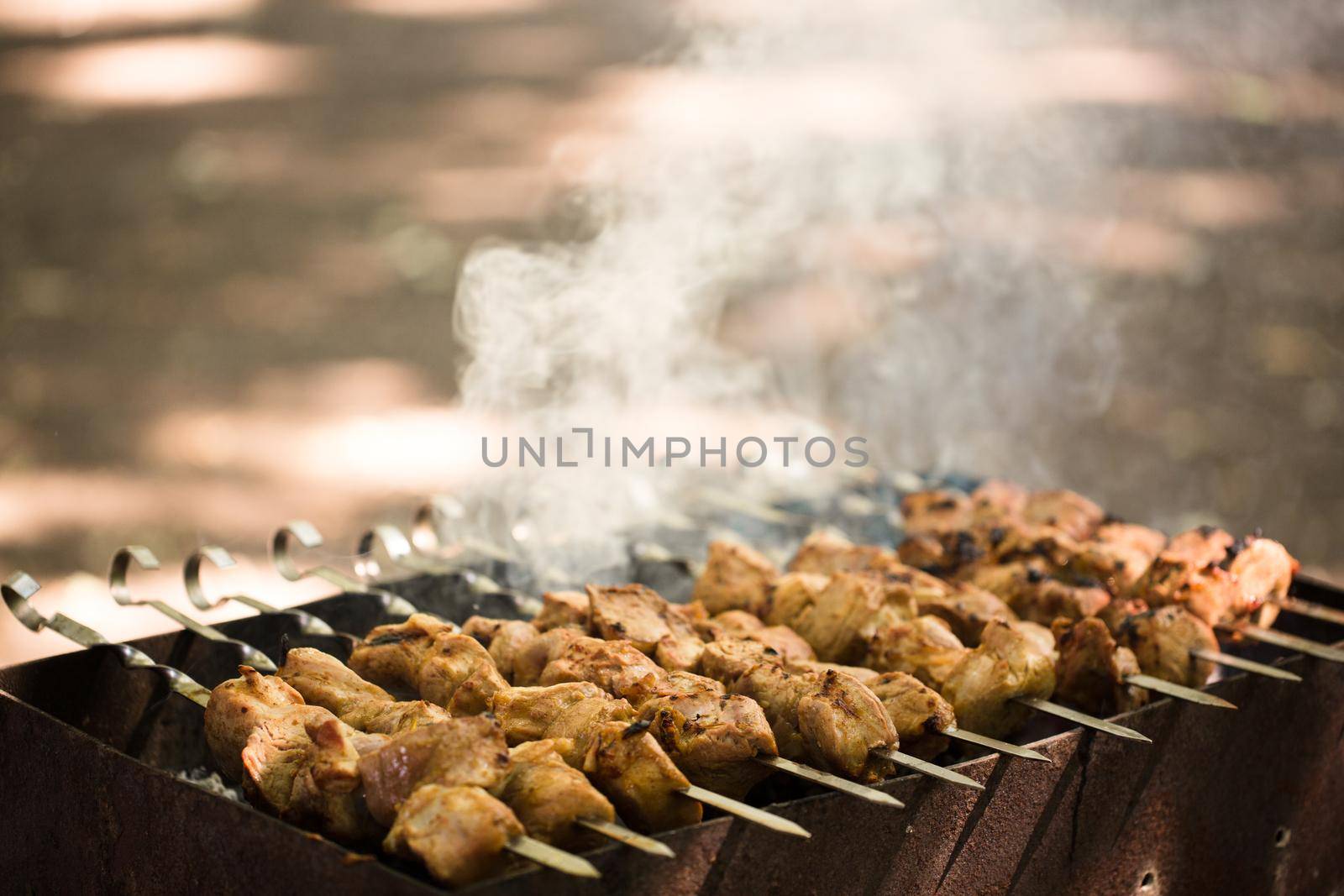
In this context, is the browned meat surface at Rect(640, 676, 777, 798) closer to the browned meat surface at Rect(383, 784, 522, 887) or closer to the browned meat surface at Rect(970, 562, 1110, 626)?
the browned meat surface at Rect(383, 784, 522, 887)

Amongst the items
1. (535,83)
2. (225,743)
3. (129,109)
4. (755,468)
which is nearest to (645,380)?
(755,468)

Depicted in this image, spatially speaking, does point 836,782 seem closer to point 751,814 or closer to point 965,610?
point 751,814

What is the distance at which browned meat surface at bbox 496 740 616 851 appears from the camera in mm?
2045

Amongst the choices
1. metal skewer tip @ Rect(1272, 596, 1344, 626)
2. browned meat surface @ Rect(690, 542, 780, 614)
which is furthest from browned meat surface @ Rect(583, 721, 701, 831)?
metal skewer tip @ Rect(1272, 596, 1344, 626)

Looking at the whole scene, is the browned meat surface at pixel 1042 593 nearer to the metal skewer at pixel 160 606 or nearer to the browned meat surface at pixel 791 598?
the browned meat surface at pixel 791 598

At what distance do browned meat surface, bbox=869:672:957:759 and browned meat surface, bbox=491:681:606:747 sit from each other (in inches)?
22.2

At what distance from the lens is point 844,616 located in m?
3.06

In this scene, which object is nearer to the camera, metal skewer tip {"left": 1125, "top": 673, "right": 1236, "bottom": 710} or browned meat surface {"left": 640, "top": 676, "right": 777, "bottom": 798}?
browned meat surface {"left": 640, "top": 676, "right": 777, "bottom": 798}

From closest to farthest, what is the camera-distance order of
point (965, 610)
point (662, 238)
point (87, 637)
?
point (87, 637) → point (965, 610) → point (662, 238)

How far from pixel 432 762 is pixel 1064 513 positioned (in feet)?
8.17

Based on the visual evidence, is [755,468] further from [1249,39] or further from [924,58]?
[1249,39]

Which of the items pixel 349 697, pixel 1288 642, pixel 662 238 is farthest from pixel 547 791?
pixel 662 238

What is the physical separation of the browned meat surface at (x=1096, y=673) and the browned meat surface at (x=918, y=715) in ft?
1.30

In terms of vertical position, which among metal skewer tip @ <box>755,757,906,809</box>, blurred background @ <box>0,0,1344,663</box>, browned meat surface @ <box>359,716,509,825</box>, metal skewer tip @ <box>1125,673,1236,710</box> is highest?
blurred background @ <box>0,0,1344,663</box>
